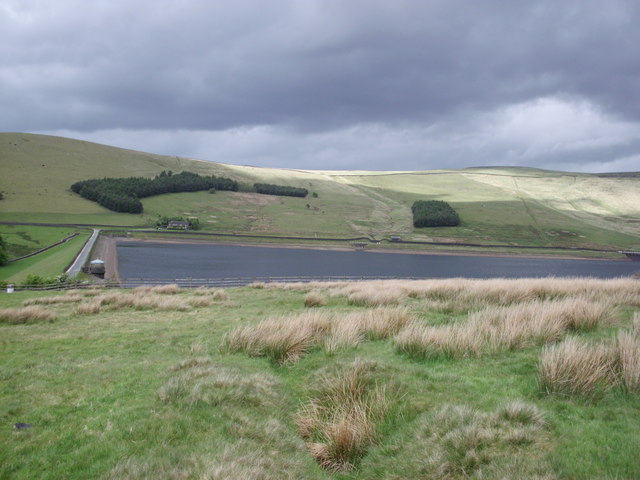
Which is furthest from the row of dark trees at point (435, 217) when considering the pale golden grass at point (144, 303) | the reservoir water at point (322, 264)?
the pale golden grass at point (144, 303)

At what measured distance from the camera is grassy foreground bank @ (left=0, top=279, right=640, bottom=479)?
213 inches

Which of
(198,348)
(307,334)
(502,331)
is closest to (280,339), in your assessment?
(307,334)

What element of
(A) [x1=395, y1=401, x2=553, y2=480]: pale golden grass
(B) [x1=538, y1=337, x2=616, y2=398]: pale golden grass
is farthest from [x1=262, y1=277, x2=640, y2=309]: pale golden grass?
(A) [x1=395, y1=401, x2=553, y2=480]: pale golden grass

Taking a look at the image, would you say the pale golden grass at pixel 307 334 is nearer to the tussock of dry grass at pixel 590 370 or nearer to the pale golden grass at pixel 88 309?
the tussock of dry grass at pixel 590 370

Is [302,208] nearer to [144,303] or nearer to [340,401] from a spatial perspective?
[144,303]

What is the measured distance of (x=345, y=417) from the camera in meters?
6.80

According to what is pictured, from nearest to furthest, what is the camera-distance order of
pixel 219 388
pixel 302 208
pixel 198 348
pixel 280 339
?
pixel 219 388, pixel 280 339, pixel 198 348, pixel 302 208

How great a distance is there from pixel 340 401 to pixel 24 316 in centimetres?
1585

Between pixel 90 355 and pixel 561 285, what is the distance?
16989 millimetres

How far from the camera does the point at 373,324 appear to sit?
11.8 m

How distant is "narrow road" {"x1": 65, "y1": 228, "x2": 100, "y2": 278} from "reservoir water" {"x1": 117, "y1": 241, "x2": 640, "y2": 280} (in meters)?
5.58

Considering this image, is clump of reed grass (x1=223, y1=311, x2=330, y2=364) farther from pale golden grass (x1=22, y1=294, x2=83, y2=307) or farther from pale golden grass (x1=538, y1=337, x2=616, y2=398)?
pale golden grass (x1=22, y1=294, x2=83, y2=307)

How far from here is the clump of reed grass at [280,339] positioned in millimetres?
10327

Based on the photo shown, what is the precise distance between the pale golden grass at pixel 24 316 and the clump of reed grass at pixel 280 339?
1036cm
